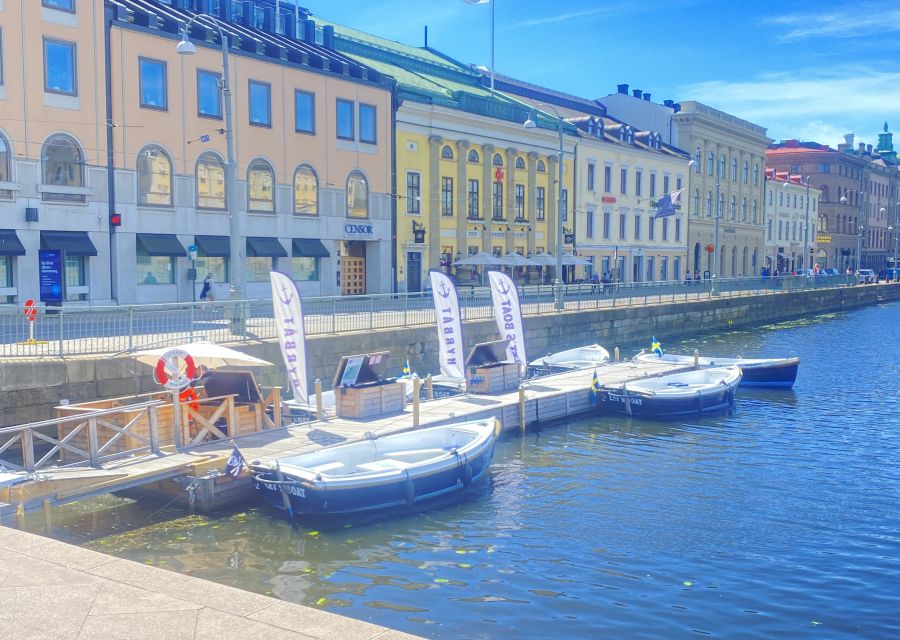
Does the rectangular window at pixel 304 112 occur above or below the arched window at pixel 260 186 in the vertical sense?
above

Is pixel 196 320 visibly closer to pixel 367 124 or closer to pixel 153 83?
pixel 153 83

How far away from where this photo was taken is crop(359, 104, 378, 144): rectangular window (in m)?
44.8

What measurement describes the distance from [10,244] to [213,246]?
8812 millimetres

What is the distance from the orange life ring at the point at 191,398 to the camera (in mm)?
16719

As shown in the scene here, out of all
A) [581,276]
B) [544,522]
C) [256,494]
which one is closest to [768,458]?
[544,522]

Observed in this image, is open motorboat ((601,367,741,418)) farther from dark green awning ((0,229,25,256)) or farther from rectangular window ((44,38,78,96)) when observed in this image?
rectangular window ((44,38,78,96))

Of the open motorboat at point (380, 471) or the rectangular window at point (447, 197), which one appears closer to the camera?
the open motorboat at point (380, 471)

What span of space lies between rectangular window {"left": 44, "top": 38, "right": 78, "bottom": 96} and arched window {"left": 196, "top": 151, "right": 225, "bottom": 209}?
6.27 metres

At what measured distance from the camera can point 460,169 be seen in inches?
2003

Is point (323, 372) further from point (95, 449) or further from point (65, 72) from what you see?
point (65, 72)

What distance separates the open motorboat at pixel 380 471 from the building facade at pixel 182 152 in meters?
9.75

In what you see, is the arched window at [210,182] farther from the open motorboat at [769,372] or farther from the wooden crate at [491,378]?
the open motorboat at [769,372]

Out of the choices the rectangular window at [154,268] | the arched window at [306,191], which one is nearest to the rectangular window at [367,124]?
the arched window at [306,191]

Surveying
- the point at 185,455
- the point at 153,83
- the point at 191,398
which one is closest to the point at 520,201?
the point at 153,83
